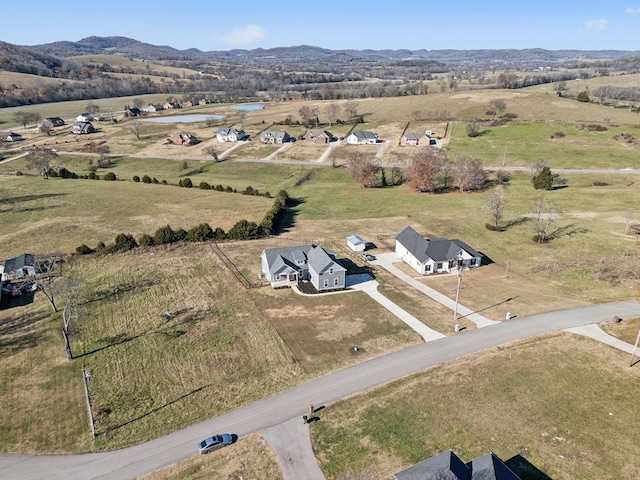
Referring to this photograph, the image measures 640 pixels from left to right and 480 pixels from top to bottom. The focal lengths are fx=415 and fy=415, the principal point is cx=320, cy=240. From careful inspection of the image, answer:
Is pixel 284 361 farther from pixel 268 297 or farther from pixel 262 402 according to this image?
pixel 268 297

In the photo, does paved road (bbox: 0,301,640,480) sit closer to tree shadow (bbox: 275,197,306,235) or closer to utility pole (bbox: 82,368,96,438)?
utility pole (bbox: 82,368,96,438)

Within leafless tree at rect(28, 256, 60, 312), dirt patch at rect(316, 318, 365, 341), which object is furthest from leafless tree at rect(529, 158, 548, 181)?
leafless tree at rect(28, 256, 60, 312)

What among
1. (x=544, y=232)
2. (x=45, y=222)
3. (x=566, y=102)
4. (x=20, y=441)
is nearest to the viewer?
(x=20, y=441)

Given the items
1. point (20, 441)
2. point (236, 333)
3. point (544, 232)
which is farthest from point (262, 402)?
point (544, 232)

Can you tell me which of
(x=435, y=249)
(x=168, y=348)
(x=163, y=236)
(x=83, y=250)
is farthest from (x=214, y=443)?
(x=83, y=250)

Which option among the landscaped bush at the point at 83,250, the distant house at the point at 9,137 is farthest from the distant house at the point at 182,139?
the landscaped bush at the point at 83,250

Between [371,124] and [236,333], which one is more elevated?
[371,124]

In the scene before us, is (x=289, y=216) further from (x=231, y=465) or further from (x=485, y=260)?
(x=231, y=465)
